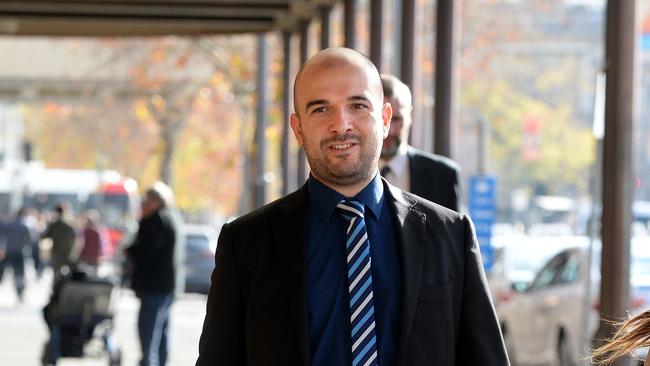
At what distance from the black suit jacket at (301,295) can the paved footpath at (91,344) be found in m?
10.6

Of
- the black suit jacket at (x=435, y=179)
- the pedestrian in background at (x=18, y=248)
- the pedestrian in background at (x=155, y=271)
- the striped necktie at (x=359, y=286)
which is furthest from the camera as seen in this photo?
the pedestrian in background at (x=18, y=248)

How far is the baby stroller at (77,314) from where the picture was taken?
14477mm

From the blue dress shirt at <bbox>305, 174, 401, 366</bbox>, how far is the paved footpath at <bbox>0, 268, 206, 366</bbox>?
34.7 feet

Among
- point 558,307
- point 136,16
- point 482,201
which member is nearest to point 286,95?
point 136,16

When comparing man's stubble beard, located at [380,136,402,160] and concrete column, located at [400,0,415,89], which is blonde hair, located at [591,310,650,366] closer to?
man's stubble beard, located at [380,136,402,160]

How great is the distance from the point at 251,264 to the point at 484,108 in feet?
169

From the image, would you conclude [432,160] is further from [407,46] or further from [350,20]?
[350,20]

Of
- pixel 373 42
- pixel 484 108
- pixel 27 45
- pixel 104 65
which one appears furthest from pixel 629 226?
pixel 484 108

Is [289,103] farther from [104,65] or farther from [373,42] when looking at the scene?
[104,65]

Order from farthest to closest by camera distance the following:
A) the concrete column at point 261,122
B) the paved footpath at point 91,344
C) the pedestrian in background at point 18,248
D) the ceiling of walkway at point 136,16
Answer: the pedestrian in background at point 18,248
the concrete column at point 261,122
the ceiling of walkway at point 136,16
the paved footpath at point 91,344

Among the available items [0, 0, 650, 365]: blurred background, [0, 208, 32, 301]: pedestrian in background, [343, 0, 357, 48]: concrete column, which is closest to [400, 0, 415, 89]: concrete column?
[0, 0, 650, 365]: blurred background

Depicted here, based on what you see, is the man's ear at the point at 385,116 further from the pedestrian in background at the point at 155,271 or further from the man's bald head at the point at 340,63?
the pedestrian in background at the point at 155,271

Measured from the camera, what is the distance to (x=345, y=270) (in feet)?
14.2

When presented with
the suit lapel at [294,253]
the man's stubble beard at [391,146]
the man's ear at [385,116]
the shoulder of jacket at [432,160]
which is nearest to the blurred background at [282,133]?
the shoulder of jacket at [432,160]
